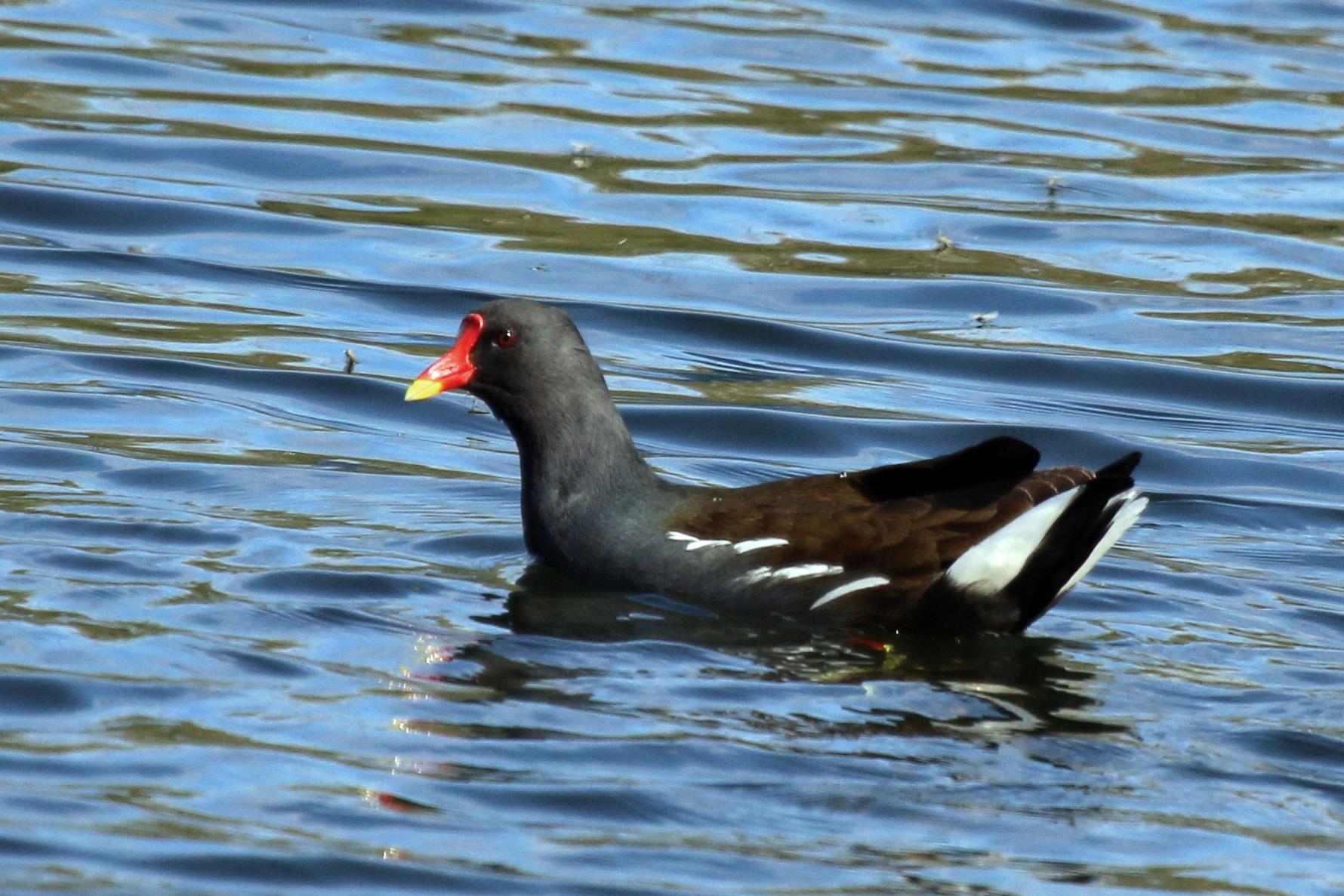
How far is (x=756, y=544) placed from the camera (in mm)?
6445

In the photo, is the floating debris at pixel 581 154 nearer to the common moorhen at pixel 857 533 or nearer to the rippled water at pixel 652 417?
the rippled water at pixel 652 417

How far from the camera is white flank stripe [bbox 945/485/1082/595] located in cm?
625

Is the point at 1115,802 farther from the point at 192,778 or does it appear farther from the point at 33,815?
the point at 33,815

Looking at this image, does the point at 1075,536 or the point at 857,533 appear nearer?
the point at 1075,536

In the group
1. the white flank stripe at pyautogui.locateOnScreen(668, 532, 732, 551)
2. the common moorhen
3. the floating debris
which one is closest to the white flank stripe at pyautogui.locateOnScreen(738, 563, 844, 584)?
the common moorhen

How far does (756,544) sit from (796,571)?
159mm

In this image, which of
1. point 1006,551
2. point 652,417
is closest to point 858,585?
point 1006,551

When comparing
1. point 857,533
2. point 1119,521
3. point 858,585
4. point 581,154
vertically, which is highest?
point 581,154

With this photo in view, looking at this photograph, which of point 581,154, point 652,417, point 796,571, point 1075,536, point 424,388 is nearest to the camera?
point 1075,536

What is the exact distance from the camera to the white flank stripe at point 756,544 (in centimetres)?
641

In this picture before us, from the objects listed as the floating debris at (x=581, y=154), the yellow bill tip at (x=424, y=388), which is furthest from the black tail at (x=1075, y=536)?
the floating debris at (x=581, y=154)

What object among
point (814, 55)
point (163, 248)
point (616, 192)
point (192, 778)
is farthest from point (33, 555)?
point (814, 55)

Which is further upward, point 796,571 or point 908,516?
point 908,516

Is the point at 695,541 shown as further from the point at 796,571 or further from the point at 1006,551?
the point at 1006,551
